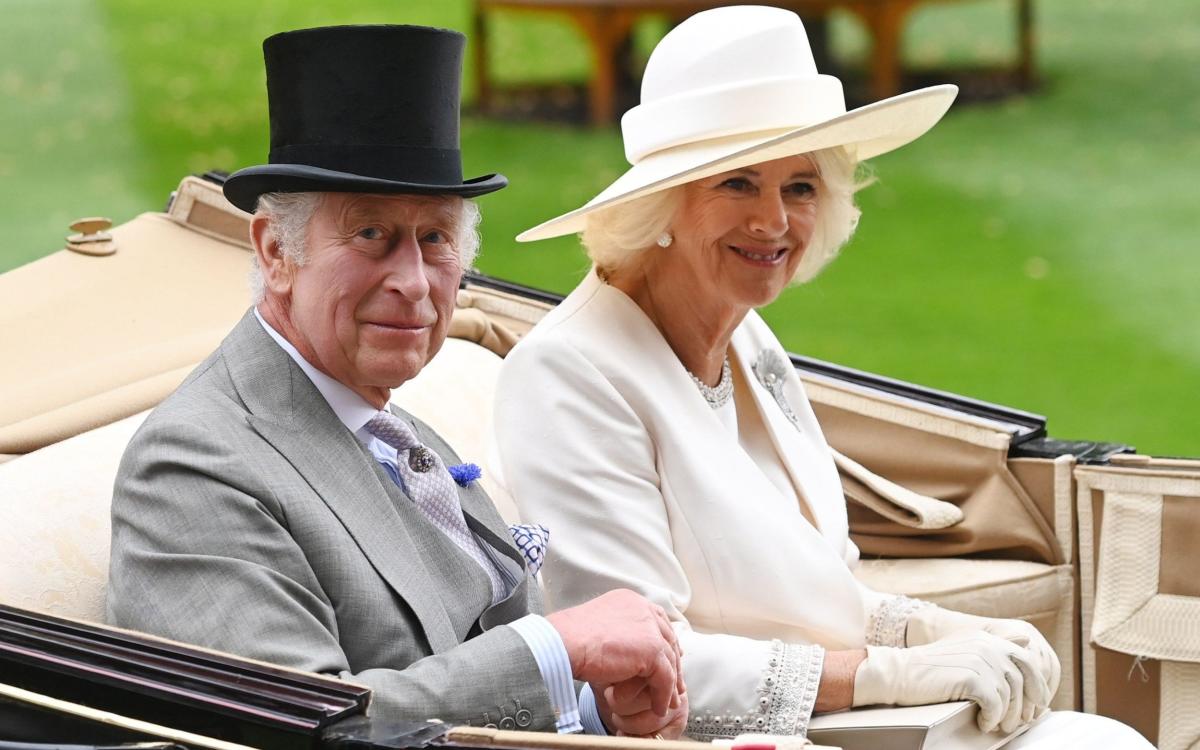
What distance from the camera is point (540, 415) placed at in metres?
2.51

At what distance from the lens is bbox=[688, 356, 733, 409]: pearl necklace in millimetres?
2697

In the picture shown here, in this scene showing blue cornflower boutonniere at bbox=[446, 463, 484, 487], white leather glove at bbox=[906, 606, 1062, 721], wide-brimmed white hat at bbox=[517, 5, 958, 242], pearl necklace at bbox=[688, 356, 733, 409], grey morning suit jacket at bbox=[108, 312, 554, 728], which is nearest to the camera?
grey morning suit jacket at bbox=[108, 312, 554, 728]

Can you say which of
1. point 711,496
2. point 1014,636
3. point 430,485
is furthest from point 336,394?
point 1014,636

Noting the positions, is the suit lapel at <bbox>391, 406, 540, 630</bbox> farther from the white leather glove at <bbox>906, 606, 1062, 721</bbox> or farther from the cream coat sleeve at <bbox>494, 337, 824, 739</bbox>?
the white leather glove at <bbox>906, 606, 1062, 721</bbox>

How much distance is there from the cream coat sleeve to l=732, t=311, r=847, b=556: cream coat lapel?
0.31 meters

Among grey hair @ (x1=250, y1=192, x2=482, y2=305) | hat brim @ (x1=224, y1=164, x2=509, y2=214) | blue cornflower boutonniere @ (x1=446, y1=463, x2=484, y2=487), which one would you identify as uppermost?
hat brim @ (x1=224, y1=164, x2=509, y2=214)

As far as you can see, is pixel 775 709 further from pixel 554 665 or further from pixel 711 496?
pixel 554 665

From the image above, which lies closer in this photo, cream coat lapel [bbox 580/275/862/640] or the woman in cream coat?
the woman in cream coat

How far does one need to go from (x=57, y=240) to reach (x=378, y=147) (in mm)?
7543

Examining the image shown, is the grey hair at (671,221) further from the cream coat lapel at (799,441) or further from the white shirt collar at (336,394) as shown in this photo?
the white shirt collar at (336,394)

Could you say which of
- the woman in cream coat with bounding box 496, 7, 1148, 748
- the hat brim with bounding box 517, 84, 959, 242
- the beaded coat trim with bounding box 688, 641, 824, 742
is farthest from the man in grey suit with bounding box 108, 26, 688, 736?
the hat brim with bounding box 517, 84, 959, 242

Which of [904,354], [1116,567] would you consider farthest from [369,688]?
[904,354]

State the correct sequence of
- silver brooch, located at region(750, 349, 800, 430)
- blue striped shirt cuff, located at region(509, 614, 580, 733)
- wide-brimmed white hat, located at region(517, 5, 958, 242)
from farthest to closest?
silver brooch, located at region(750, 349, 800, 430), wide-brimmed white hat, located at region(517, 5, 958, 242), blue striped shirt cuff, located at region(509, 614, 580, 733)

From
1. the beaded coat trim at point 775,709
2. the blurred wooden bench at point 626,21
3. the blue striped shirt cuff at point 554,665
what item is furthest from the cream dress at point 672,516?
the blurred wooden bench at point 626,21
